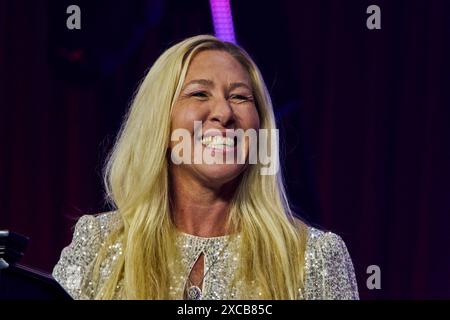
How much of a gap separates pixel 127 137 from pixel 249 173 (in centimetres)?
26

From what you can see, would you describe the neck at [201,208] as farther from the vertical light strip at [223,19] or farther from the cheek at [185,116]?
the vertical light strip at [223,19]

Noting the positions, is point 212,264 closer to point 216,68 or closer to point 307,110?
point 216,68

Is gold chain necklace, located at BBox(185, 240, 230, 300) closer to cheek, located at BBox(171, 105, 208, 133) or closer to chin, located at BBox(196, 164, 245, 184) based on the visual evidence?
chin, located at BBox(196, 164, 245, 184)

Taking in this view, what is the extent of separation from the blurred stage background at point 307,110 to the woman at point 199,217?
77cm

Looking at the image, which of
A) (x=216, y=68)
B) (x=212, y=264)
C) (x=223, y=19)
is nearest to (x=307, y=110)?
(x=223, y=19)

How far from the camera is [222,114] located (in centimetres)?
163

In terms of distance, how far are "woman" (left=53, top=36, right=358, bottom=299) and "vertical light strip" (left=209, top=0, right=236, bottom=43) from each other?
0.71 meters

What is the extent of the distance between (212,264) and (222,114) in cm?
28

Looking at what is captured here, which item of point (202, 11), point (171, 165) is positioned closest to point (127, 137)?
point (171, 165)

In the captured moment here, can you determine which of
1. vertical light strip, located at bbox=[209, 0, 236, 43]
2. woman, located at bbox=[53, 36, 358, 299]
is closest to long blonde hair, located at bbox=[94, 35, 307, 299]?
woman, located at bbox=[53, 36, 358, 299]

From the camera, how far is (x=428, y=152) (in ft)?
8.30

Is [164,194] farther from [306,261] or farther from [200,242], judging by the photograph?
[306,261]

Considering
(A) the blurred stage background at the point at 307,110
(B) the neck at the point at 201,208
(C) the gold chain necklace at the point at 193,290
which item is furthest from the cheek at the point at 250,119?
(A) the blurred stage background at the point at 307,110

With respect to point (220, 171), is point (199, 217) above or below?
below
